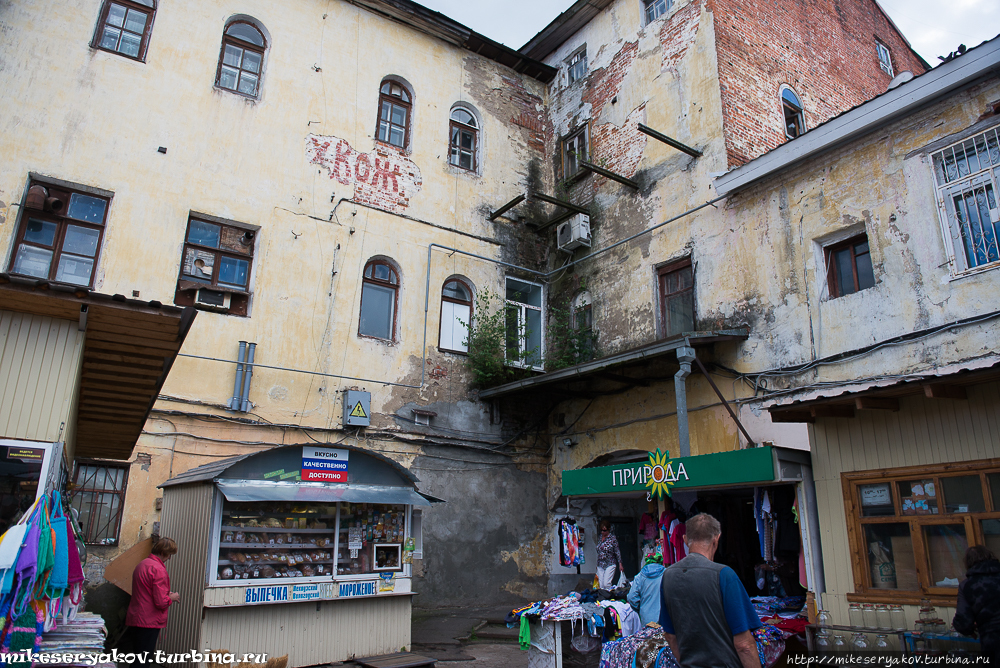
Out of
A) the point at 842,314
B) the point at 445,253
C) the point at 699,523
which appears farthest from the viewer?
the point at 445,253

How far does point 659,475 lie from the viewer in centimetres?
915

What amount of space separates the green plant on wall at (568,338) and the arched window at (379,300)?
11.2 feet

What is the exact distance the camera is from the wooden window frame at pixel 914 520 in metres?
6.78

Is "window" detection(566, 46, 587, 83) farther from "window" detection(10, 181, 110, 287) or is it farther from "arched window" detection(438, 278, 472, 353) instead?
"window" detection(10, 181, 110, 287)

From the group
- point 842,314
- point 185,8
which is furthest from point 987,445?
point 185,8

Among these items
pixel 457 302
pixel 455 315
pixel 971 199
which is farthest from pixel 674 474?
pixel 457 302

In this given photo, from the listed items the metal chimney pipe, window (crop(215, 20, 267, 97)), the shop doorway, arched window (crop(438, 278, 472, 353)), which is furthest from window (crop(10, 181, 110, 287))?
the shop doorway

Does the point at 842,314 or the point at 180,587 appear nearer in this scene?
the point at 180,587

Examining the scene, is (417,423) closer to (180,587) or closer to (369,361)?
(369,361)

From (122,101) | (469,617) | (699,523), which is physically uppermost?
(122,101)

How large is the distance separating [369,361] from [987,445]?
952 cm

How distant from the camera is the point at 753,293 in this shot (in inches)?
445

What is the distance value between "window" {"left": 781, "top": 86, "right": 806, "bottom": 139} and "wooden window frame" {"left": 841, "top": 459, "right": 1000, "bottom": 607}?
337 inches

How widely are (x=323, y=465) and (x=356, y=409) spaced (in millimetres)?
3298
